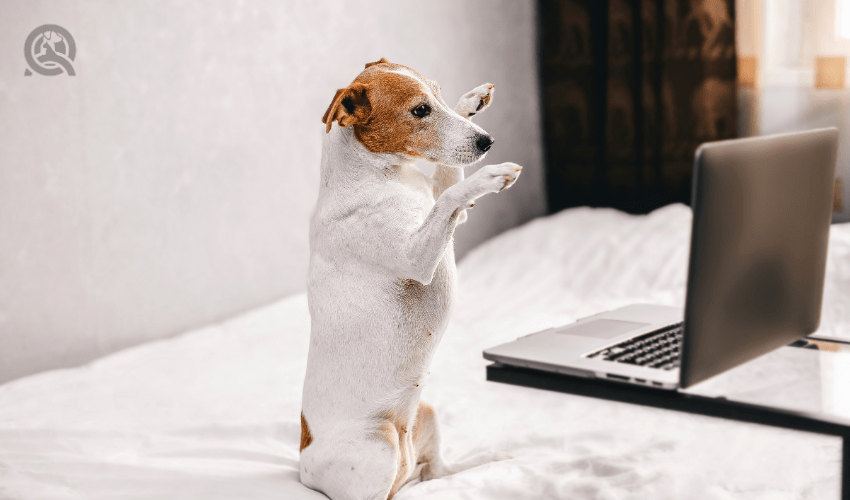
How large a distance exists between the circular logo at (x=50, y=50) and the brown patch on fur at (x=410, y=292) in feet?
3.66

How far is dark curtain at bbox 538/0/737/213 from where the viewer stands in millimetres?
2578

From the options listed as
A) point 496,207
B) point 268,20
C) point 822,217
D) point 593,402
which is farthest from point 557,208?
point 822,217

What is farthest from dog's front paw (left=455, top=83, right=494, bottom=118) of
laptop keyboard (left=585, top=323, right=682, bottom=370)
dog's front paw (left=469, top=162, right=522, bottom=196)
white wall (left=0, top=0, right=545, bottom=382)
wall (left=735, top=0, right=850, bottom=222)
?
wall (left=735, top=0, right=850, bottom=222)

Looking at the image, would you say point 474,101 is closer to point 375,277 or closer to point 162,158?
point 375,277

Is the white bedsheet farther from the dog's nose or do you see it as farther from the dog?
the dog's nose

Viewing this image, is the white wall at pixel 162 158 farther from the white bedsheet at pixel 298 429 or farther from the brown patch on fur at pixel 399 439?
the brown patch on fur at pixel 399 439

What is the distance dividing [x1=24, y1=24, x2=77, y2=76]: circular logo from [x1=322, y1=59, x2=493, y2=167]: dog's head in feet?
3.30

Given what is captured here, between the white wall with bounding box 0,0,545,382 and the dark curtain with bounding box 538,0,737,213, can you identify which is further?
the dark curtain with bounding box 538,0,737,213

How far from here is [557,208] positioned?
304cm

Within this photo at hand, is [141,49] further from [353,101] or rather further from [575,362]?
[575,362]

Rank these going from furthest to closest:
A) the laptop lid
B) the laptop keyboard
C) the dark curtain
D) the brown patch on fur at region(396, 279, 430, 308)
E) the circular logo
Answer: the dark curtain
the circular logo
the brown patch on fur at region(396, 279, 430, 308)
the laptop keyboard
the laptop lid

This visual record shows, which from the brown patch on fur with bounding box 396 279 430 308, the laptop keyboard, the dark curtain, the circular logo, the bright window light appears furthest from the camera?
the dark curtain

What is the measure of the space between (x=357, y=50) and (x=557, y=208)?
1.12 meters

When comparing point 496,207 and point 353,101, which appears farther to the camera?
point 496,207
